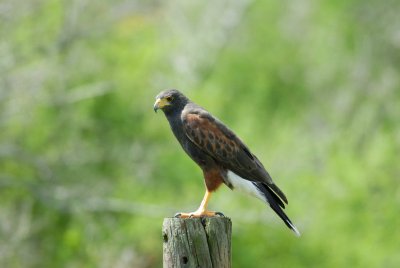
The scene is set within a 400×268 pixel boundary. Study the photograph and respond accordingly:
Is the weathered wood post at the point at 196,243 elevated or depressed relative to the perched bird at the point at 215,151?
depressed

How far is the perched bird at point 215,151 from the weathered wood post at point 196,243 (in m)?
1.76

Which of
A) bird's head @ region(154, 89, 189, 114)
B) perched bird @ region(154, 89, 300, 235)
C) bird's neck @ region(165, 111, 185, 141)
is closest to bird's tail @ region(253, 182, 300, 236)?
perched bird @ region(154, 89, 300, 235)

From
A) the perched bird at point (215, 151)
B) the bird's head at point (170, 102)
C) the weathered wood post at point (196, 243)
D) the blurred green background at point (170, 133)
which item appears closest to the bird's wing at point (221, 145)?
the perched bird at point (215, 151)

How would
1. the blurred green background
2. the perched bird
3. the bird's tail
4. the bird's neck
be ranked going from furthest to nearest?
the blurred green background
the bird's neck
the perched bird
the bird's tail

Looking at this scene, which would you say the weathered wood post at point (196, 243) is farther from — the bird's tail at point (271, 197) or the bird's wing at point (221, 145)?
the bird's wing at point (221, 145)

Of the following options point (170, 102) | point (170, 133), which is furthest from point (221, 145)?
point (170, 133)

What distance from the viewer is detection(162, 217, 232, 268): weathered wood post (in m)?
7.38

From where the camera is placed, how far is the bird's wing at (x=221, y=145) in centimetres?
929

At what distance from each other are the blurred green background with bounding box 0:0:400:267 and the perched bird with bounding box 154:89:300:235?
7.56 meters

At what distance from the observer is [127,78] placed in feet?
84.0

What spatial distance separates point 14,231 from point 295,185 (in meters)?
8.03

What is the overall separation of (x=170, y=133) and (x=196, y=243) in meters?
17.8

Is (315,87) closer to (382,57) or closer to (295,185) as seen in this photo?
(382,57)

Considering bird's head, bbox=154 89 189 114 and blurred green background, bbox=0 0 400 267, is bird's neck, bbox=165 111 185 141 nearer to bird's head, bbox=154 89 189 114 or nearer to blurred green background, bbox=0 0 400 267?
bird's head, bbox=154 89 189 114
